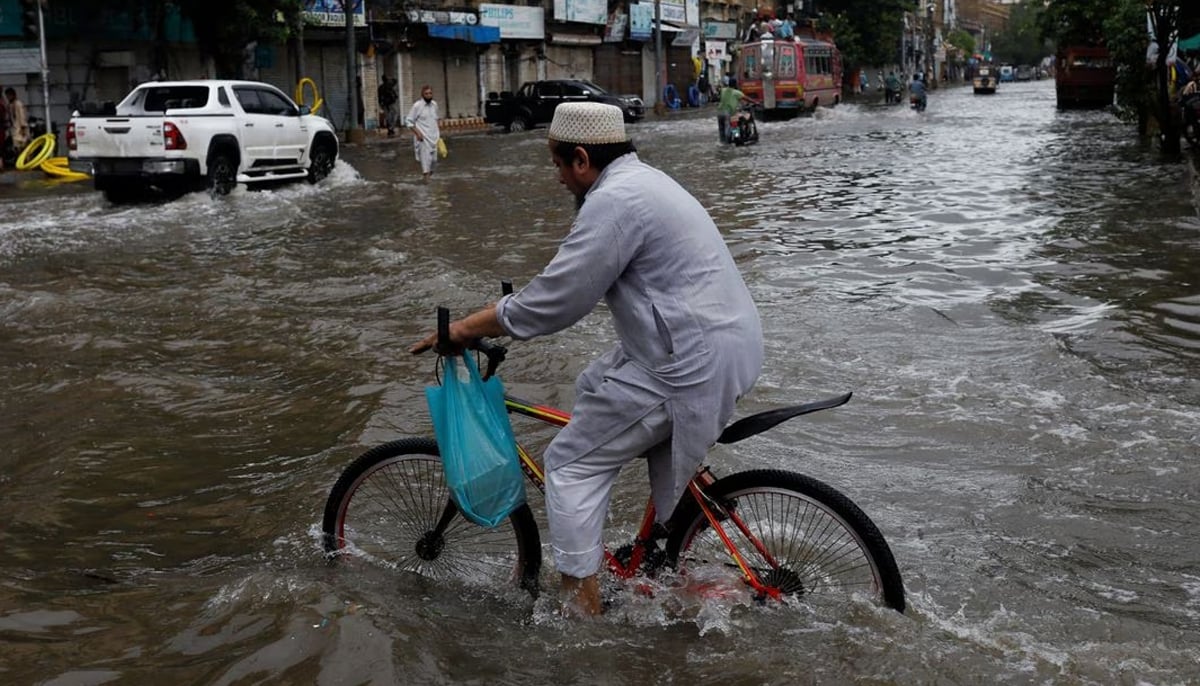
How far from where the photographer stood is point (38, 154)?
22.9 m

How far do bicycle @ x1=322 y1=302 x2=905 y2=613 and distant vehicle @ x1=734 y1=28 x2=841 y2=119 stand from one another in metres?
32.4

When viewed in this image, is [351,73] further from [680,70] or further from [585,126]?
[680,70]

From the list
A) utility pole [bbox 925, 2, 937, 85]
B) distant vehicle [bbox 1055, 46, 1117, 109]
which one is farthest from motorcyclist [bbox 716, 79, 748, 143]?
utility pole [bbox 925, 2, 937, 85]

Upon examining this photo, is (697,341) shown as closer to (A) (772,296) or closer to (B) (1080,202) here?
(A) (772,296)

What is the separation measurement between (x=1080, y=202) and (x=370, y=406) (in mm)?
10810

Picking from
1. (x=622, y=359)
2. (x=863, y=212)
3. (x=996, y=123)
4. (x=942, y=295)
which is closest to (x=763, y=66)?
(x=996, y=123)

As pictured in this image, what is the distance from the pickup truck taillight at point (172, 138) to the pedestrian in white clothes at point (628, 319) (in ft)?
45.5

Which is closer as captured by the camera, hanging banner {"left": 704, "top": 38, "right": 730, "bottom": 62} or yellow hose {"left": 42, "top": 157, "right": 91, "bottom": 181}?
yellow hose {"left": 42, "top": 157, "right": 91, "bottom": 181}

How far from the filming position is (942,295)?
31.2ft

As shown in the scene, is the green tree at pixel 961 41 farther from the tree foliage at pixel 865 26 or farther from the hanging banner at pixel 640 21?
the hanging banner at pixel 640 21

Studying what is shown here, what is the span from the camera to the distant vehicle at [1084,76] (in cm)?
4003

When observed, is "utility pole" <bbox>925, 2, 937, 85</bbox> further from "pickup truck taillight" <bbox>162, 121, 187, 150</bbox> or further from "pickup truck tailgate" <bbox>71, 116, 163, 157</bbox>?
"pickup truck tailgate" <bbox>71, 116, 163, 157</bbox>

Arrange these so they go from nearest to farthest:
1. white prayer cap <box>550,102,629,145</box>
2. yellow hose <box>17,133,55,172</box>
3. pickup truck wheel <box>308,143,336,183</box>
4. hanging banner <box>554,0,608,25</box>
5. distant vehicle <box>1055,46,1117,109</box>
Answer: white prayer cap <box>550,102,629,145</box> < pickup truck wheel <box>308,143,336,183</box> < yellow hose <box>17,133,55,172</box> < distant vehicle <box>1055,46,1117,109</box> < hanging banner <box>554,0,608,25</box>

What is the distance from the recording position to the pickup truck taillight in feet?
52.7
